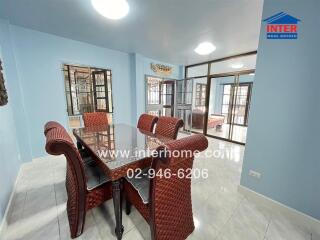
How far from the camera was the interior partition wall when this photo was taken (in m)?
3.90

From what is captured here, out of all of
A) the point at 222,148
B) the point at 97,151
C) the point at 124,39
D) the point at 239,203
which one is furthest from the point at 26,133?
the point at 222,148

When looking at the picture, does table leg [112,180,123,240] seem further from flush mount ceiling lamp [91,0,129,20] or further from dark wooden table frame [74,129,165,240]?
flush mount ceiling lamp [91,0,129,20]

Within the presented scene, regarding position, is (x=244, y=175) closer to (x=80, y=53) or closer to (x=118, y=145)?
(x=118, y=145)

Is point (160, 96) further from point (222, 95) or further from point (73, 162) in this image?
point (73, 162)

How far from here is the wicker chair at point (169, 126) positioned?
1.94 meters

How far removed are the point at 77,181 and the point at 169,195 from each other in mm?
722

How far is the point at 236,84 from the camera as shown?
3793 mm

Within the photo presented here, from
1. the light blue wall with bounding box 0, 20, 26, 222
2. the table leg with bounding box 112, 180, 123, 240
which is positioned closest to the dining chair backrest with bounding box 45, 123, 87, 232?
the table leg with bounding box 112, 180, 123, 240

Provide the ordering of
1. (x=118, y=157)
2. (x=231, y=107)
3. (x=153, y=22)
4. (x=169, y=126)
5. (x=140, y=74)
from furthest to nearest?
(x=231, y=107) → (x=140, y=74) → (x=153, y=22) → (x=169, y=126) → (x=118, y=157)

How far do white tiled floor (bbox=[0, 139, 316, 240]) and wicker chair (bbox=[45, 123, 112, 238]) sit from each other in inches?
10.1

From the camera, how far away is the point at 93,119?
269 centimetres

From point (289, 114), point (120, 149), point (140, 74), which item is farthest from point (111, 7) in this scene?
point (140, 74)

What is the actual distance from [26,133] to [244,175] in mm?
3662

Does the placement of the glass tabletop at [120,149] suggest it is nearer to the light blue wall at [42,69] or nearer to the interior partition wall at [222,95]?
the light blue wall at [42,69]
